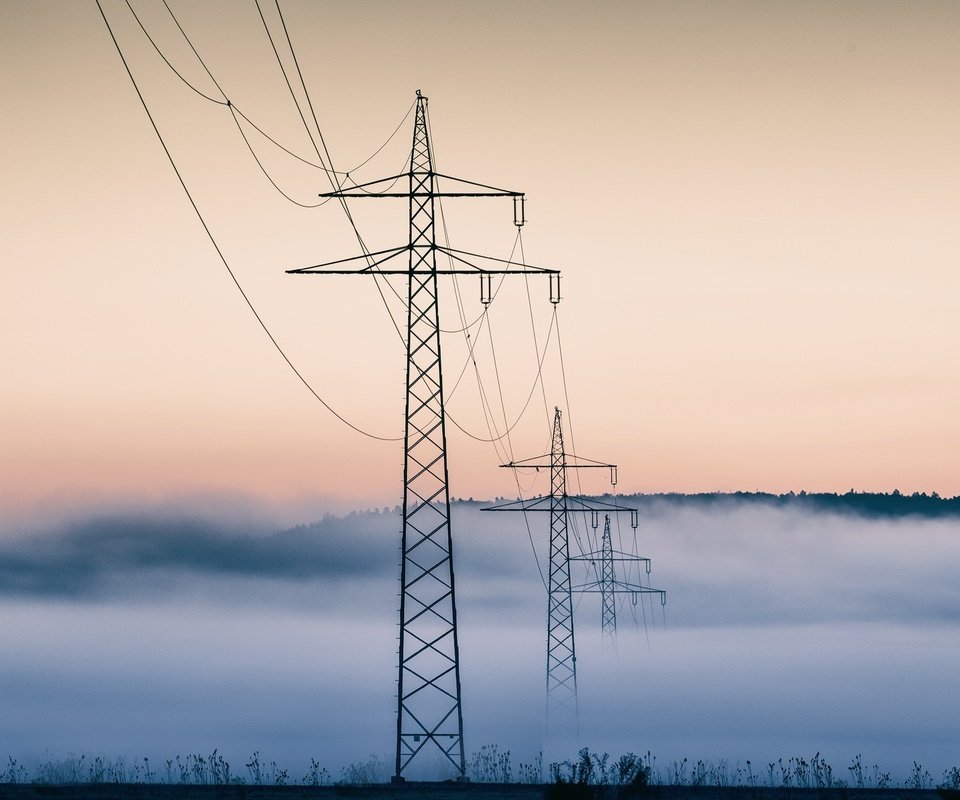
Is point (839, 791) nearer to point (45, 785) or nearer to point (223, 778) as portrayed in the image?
point (223, 778)

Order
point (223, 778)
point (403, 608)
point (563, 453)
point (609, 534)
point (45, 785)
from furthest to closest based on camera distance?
1. point (609, 534)
2. point (563, 453)
3. point (403, 608)
4. point (223, 778)
5. point (45, 785)

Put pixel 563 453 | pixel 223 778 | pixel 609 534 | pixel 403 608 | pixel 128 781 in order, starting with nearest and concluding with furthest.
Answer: pixel 128 781
pixel 223 778
pixel 403 608
pixel 563 453
pixel 609 534

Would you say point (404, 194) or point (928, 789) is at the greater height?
point (404, 194)

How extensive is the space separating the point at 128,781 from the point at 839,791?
17.1 metres

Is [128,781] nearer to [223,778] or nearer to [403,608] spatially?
[223,778]

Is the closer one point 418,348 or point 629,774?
point 629,774

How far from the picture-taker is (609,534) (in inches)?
4414

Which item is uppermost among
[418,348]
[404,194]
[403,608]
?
[404,194]

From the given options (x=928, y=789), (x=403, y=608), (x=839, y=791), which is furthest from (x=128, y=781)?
(x=928, y=789)

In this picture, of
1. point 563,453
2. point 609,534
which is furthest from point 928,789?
point 609,534

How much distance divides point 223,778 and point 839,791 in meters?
15.3

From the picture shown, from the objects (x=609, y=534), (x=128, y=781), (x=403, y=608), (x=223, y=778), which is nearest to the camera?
(x=128, y=781)

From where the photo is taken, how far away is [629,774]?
130ft

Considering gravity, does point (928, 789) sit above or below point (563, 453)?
below
